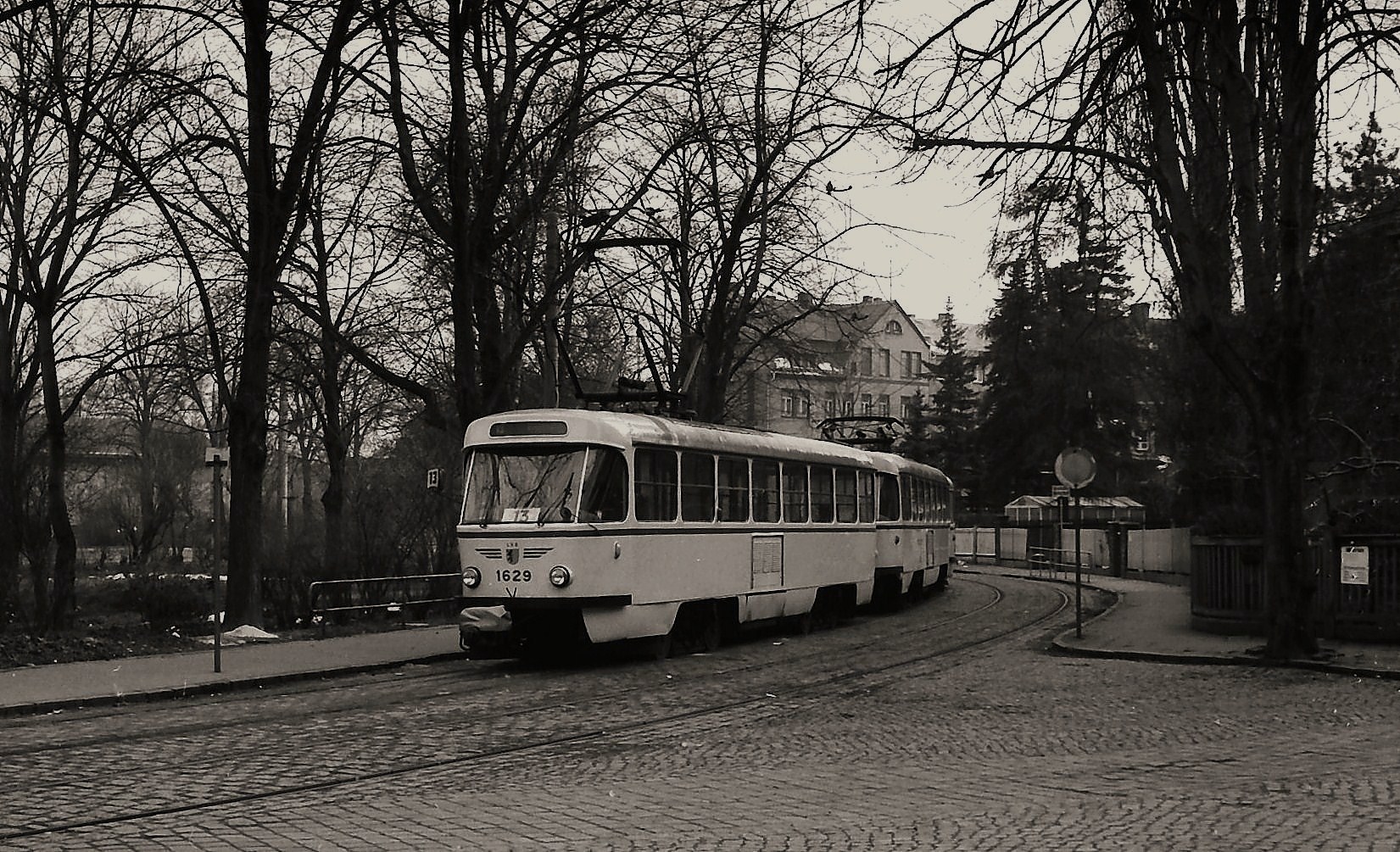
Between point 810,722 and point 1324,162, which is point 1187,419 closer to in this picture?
point 1324,162

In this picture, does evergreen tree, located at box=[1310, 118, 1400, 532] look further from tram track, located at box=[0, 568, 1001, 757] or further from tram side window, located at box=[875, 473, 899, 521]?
tram track, located at box=[0, 568, 1001, 757]

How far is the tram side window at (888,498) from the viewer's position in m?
28.4

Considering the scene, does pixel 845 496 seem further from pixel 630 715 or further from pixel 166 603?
pixel 630 715

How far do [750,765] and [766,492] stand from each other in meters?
11.5

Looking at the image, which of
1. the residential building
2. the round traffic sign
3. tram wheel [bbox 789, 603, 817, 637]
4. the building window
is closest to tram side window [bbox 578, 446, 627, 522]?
tram wheel [bbox 789, 603, 817, 637]

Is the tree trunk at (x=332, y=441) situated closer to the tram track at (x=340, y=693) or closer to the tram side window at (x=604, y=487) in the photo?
the tram track at (x=340, y=693)

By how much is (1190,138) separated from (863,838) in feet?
42.6

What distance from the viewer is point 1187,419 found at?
105ft

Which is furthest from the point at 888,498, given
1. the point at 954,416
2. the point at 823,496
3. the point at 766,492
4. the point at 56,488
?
the point at 954,416

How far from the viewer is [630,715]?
542 inches

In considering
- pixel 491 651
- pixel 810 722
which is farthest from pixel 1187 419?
pixel 810 722

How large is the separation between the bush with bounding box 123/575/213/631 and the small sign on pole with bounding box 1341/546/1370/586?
643 inches

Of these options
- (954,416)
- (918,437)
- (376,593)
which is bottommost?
(376,593)

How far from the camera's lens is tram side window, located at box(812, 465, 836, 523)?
24281mm
